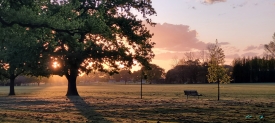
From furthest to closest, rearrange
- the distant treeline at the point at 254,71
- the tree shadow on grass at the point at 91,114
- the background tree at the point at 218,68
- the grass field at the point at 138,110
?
the distant treeline at the point at 254,71
the background tree at the point at 218,68
the grass field at the point at 138,110
the tree shadow on grass at the point at 91,114

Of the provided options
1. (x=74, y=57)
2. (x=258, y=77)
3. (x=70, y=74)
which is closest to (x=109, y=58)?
(x=74, y=57)

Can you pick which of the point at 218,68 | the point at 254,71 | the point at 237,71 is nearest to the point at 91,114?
the point at 218,68

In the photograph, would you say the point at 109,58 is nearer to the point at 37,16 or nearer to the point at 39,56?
the point at 39,56

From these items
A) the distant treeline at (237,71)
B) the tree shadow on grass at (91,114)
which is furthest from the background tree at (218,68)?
the distant treeline at (237,71)

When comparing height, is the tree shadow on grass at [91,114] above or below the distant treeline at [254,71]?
below

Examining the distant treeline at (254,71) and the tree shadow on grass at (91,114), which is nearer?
the tree shadow on grass at (91,114)

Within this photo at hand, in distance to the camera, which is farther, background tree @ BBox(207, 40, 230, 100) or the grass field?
background tree @ BBox(207, 40, 230, 100)

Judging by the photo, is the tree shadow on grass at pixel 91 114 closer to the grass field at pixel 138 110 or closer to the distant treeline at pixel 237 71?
the grass field at pixel 138 110

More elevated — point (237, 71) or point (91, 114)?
point (237, 71)

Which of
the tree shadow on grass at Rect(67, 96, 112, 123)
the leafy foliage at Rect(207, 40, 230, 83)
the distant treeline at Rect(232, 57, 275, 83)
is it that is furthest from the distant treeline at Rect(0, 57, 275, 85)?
the tree shadow on grass at Rect(67, 96, 112, 123)

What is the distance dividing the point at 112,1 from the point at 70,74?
1803 cm

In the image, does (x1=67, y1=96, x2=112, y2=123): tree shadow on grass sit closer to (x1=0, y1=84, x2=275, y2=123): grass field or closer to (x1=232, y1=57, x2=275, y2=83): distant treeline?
(x1=0, y1=84, x2=275, y2=123): grass field

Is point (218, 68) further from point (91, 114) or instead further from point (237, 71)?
point (237, 71)

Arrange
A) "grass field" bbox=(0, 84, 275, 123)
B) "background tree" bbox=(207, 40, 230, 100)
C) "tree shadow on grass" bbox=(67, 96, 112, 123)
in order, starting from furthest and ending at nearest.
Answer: "background tree" bbox=(207, 40, 230, 100) < "grass field" bbox=(0, 84, 275, 123) < "tree shadow on grass" bbox=(67, 96, 112, 123)
